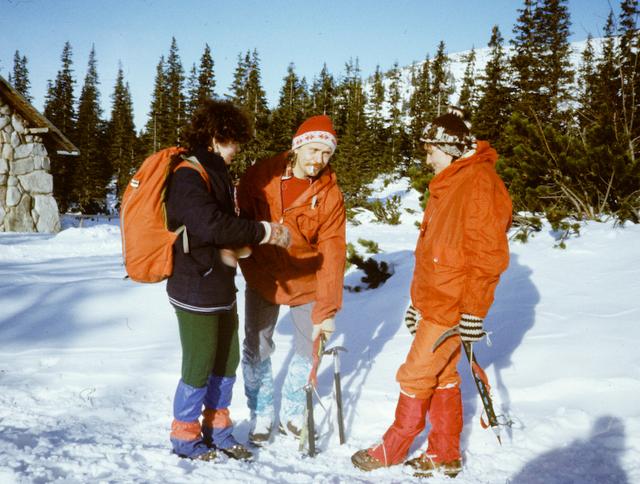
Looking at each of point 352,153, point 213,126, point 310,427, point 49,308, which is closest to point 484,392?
point 310,427

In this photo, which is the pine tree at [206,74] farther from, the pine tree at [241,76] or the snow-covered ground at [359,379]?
the snow-covered ground at [359,379]

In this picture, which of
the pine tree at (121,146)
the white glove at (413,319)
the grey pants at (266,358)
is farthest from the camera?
the pine tree at (121,146)

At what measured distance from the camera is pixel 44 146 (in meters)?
15.5

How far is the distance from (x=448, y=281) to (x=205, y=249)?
1.37 meters

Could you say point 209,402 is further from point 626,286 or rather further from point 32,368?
point 626,286

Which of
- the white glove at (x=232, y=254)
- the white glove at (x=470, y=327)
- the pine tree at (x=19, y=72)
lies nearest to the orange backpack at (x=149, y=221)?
the white glove at (x=232, y=254)

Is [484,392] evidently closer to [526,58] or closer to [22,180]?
[22,180]

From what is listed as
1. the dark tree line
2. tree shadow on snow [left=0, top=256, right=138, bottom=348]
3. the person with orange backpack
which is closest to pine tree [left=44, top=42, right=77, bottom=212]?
the dark tree line

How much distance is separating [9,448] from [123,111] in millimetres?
48712

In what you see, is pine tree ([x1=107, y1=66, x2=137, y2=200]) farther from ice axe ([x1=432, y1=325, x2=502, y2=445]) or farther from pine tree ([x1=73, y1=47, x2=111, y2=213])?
ice axe ([x1=432, y1=325, x2=502, y2=445])

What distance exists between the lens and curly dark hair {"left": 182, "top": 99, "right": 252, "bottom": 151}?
260 cm

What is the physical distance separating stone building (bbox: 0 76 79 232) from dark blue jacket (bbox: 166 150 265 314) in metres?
15.0

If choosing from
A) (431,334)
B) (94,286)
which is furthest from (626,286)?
(94,286)

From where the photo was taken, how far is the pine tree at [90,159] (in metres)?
33.0
